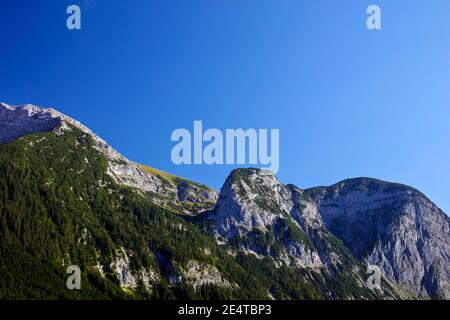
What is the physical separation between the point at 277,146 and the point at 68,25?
7796 centimetres

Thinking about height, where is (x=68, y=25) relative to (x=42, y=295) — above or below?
above

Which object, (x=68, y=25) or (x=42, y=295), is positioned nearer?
(x=68, y=25)
